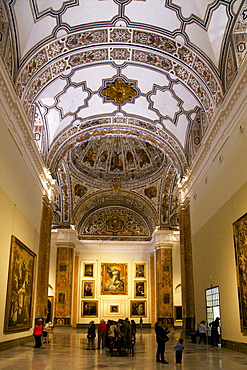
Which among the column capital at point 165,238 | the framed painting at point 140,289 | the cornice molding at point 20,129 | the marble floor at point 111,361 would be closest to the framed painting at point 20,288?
the marble floor at point 111,361

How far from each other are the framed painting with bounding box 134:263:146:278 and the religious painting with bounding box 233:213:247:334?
1963 cm

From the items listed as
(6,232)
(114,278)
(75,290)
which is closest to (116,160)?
(114,278)

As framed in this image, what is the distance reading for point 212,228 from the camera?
43.3 feet

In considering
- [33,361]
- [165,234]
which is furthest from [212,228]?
[165,234]

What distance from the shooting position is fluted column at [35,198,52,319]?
15.5m

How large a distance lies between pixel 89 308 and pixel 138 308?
3.69 metres

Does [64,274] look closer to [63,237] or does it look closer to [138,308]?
[63,237]

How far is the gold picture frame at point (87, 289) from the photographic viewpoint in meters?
28.4

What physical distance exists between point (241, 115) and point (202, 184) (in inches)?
197

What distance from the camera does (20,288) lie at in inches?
486

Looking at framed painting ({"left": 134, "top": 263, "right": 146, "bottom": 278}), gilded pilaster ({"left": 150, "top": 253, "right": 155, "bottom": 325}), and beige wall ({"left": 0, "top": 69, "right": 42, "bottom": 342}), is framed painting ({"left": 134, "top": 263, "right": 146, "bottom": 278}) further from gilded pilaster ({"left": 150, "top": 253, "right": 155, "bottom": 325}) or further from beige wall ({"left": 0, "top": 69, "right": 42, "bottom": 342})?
beige wall ({"left": 0, "top": 69, "right": 42, "bottom": 342})

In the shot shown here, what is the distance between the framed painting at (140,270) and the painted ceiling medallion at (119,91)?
15.9 m

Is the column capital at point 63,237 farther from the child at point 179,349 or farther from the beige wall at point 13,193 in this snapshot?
the child at point 179,349

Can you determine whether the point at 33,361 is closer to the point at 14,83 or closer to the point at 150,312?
the point at 14,83
